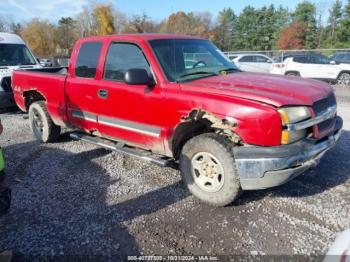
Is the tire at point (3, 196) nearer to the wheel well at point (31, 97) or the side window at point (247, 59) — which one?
the wheel well at point (31, 97)

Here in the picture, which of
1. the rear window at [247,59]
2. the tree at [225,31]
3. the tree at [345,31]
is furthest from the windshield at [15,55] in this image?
the tree at [225,31]

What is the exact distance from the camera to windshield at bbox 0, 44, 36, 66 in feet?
32.3

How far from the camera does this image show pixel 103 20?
58.1 meters

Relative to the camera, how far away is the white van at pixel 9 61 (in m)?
8.99

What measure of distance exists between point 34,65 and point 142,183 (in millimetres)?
7246

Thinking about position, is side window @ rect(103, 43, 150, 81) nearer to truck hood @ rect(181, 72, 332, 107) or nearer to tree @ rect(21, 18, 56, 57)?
truck hood @ rect(181, 72, 332, 107)

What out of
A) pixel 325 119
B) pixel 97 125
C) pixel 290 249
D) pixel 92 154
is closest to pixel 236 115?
pixel 325 119

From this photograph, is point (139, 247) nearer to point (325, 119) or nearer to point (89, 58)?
point (325, 119)

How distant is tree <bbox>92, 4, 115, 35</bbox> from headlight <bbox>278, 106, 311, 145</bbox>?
5414 cm

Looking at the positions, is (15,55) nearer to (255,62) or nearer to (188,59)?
(188,59)

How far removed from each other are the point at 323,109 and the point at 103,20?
59199 millimetres

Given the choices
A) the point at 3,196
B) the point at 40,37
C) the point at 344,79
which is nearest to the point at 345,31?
the point at 344,79

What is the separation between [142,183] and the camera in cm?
456

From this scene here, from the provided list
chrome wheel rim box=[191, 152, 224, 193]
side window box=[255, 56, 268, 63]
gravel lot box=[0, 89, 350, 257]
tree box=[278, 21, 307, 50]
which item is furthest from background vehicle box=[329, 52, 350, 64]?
tree box=[278, 21, 307, 50]
